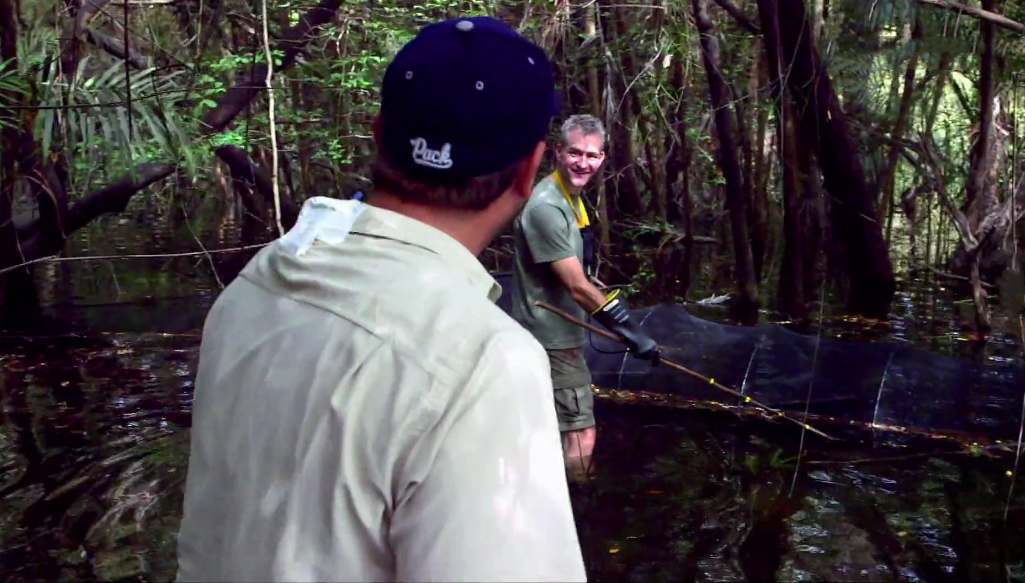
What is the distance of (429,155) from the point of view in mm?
1043

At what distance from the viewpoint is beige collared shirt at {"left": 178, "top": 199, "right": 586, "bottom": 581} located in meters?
0.91

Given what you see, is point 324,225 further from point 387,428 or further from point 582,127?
point 582,127

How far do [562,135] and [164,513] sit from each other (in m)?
2.48

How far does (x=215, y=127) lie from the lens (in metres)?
9.37

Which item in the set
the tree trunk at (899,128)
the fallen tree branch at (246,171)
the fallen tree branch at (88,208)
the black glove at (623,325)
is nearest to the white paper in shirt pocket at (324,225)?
the black glove at (623,325)

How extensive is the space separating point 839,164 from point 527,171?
8.57 meters

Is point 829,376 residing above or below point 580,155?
below

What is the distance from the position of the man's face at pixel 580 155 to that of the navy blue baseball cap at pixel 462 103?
3.21 meters

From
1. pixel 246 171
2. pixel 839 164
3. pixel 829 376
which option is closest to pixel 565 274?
pixel 829 376

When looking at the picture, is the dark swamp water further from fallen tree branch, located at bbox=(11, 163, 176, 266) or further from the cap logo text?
the cap logo text

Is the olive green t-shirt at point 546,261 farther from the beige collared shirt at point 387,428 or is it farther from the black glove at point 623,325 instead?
the beige collared shirt at point 387,428

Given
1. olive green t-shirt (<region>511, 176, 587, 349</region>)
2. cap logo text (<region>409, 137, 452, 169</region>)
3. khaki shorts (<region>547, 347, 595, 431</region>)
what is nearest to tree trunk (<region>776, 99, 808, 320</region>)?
olive green t-shirt (<region>511, 176, 587, 349</region>)

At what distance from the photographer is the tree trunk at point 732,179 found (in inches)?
336

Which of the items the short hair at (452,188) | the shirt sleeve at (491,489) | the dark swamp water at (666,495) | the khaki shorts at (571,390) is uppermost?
the short hair at (452,188)
